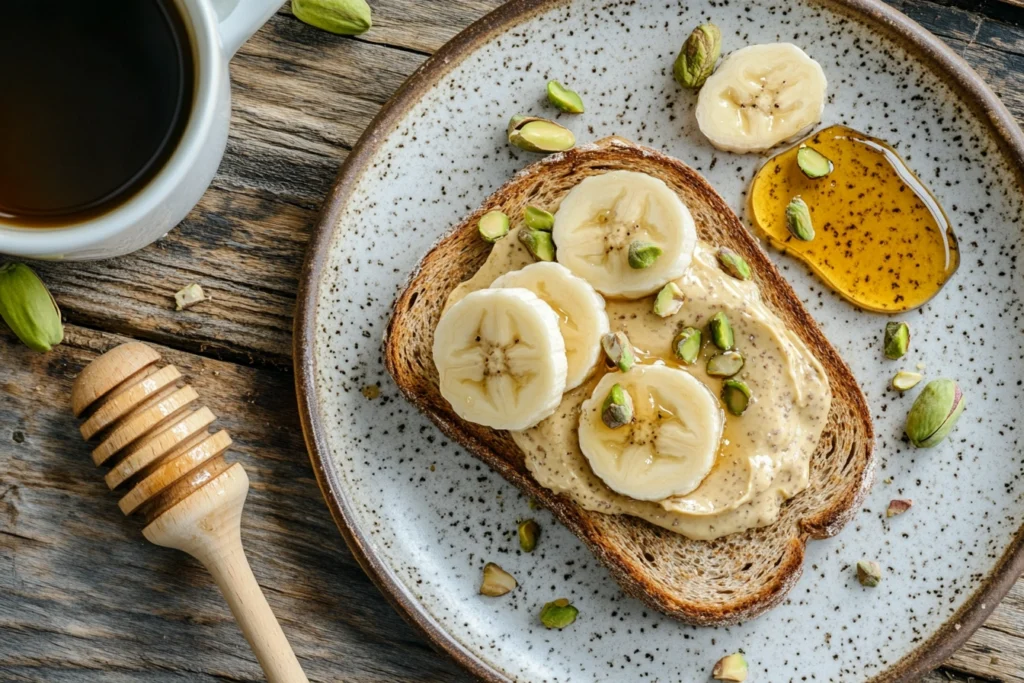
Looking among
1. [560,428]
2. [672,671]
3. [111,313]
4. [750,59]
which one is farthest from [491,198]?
[672,671]

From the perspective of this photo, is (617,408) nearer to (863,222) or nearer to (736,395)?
(736,395)

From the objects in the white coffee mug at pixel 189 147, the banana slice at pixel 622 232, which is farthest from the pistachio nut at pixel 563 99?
the white coffee mug at pixel 189 147

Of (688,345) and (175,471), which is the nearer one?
(688,345)

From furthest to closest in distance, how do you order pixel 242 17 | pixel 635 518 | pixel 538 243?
1. pixel 635 518
2. pixel 538 243
3. pixel 242 17

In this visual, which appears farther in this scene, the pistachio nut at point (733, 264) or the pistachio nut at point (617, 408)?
the pistachio nut at point (733, 264)

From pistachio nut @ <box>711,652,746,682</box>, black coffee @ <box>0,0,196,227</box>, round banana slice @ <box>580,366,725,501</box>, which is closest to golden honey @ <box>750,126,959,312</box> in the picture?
round banana slice @ <box>580,366,725,501</box>

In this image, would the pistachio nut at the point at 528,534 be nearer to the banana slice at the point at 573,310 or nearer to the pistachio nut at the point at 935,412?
the banana slice at the point at 573,310

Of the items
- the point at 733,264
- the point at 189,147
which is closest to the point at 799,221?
the point at 733,264
